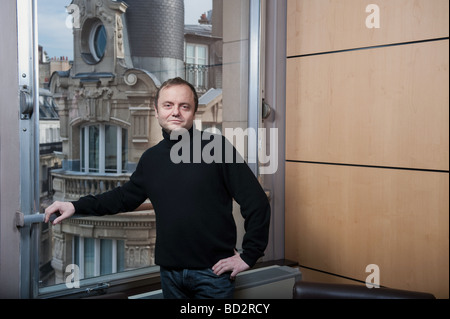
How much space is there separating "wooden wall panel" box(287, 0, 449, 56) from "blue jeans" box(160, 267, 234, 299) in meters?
1.45

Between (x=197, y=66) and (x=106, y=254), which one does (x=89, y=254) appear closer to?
(x=106, y=254)

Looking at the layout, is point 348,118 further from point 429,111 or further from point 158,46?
point 158,46

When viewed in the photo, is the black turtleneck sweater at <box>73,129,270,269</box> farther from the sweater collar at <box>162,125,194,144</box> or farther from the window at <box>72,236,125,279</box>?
the window at <box>72,236,125,279</box>

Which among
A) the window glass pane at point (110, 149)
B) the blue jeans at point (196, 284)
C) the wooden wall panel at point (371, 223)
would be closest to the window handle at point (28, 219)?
the blue jeans at point (196, 284)

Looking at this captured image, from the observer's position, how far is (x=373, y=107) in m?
2.48

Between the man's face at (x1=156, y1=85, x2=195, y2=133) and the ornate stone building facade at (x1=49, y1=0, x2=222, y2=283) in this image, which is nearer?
the man's face at (x1=156, y1=85, x2=195, y2=133)

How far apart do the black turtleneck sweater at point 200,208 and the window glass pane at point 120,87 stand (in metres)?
0.70

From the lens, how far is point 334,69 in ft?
8.68

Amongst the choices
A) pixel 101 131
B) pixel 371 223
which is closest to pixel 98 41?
pixel 101 131

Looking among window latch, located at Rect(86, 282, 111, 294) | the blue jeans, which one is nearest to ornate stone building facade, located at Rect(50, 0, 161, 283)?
window latch, located at Rect(86, 282, 111, 294)

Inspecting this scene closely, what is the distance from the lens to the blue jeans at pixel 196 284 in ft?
5.85

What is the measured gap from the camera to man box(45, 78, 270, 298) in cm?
175

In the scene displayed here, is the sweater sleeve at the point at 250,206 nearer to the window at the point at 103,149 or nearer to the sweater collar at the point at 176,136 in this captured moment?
the sweater collar at the point at 176,136

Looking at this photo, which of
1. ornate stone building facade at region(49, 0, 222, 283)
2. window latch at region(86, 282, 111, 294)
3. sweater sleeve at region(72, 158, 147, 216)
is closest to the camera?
sweater sleeve at region(72, 158, 147, 216)
